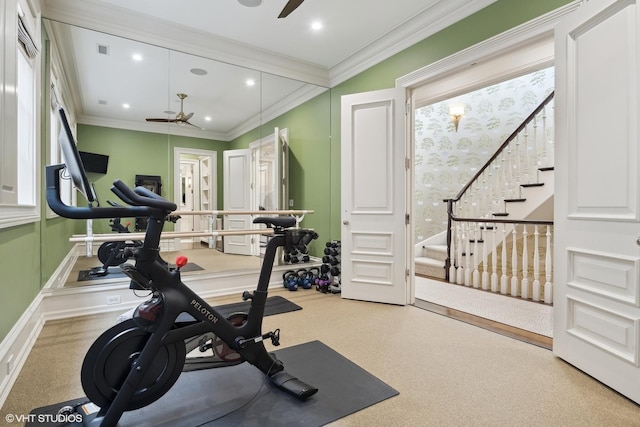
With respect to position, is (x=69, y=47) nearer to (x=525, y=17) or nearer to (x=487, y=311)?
(x=525, y=17)

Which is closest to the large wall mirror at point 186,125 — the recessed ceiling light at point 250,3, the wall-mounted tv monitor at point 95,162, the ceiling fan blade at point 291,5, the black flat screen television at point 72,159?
the wall-mounted tv monitor at point 95,162

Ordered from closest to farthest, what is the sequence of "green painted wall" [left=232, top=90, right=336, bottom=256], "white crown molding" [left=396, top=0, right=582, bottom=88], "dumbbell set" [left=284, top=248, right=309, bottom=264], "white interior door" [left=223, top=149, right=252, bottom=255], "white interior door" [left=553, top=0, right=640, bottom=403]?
"white interior door" [left=553, top=0, right=640, bottom=403] < "white crown molding" [left=396, top=0, right=582, bottom=88] < "white interior door" [left=223, top=149, right=252, bottom=255] < "dumbbell set" [left=284, top=248, right=309, bottom=264] < "green painted wall" [left=232, top=90, right=336, bottom=256]

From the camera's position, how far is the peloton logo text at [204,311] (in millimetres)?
1603

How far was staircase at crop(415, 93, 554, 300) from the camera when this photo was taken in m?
4.17

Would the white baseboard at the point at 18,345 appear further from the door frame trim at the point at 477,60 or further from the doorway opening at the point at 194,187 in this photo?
the door frame trim at the point at 477,60

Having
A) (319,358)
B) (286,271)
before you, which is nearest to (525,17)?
(319,358)

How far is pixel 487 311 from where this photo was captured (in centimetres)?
334

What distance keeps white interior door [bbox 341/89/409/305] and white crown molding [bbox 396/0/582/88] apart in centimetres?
26

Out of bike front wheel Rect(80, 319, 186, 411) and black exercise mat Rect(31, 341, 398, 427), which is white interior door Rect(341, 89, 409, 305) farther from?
bike front wheel Rect(80, 319, 186, 411)

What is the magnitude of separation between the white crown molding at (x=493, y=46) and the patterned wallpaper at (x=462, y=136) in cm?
268

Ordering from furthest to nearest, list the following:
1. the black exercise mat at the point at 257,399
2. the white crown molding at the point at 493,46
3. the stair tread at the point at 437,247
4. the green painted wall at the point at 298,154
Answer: the stair tread at the point at 437,247
the white crown molding at the point at 493,46
the green painted wall at the point at 298,154
the black exercise mat at the point at 257,399

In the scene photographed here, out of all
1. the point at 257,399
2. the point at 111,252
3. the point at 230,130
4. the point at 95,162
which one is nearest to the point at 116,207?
the point at 257,399

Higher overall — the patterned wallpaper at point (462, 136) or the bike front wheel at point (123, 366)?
the patterned wallpaper at point (462, 136)

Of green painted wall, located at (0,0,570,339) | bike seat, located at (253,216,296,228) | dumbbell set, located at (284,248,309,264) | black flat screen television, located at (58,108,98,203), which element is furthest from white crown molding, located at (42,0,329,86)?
bike seat, located at (253,216,296,228)
